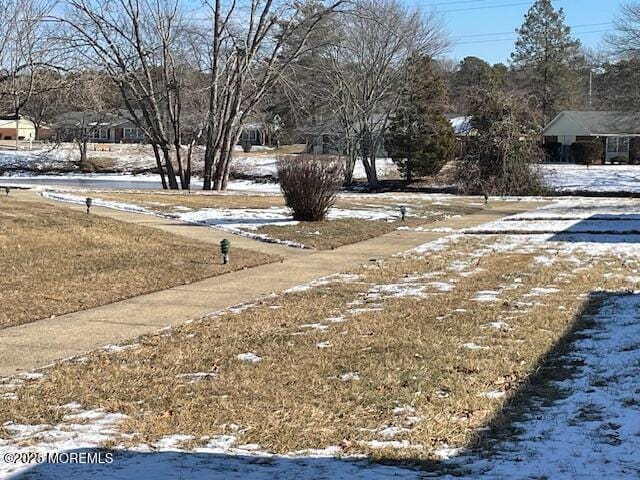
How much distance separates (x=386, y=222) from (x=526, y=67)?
60437 millimetres

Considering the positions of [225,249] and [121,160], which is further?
[121,160]

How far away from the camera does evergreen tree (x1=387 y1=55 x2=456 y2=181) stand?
152 feet

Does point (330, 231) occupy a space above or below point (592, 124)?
below

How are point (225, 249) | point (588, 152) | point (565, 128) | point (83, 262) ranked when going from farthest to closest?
point (565, 128) < point (588, 152) < point (225, 249) < point (83, 262)

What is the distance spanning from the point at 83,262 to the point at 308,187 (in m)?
8.01

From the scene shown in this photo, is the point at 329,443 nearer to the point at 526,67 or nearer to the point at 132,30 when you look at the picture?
the point at 132,30

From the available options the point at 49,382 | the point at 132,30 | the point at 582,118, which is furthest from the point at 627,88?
the point at 49,382

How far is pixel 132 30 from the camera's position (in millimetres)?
35656

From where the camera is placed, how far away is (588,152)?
57031 millimetres

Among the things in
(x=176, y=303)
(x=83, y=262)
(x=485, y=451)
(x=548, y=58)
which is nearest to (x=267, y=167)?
(x=548, y=58)

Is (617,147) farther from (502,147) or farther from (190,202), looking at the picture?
(190,202)

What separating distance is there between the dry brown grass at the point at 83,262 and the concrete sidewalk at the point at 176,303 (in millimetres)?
316

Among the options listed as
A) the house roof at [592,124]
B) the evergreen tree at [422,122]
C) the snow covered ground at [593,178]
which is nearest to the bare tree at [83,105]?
the evergreen tree at [422,122]

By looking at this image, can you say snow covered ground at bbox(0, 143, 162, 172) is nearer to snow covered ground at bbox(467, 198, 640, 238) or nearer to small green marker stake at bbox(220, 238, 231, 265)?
snow covered ground at bbox(467, 198, 640, 238)
